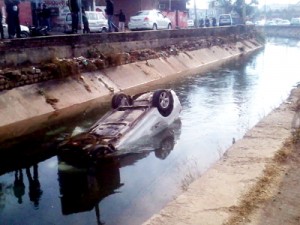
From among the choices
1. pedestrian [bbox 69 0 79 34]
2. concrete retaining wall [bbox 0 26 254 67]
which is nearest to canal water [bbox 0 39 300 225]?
concrete retaining wall [bbox 0 26 254 67]

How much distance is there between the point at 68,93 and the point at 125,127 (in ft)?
21.7

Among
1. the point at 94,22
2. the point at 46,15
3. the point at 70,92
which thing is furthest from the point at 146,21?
the point at 70,92

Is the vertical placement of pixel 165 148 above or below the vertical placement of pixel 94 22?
below

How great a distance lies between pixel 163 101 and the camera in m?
11.4

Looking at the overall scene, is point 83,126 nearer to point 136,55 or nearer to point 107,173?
point 107,173

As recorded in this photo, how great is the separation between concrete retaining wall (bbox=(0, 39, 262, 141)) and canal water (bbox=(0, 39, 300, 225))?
3.19 ft

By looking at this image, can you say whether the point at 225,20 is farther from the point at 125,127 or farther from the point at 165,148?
the point at 125,127

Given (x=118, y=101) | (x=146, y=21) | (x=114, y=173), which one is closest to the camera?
(x=114, y=173)

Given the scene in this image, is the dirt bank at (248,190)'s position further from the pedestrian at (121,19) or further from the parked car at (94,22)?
the pedestrian at (121,19)

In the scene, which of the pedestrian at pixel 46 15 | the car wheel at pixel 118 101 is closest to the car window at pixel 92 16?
the pedestrian at pixel 46 15

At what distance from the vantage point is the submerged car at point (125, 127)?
8.90m

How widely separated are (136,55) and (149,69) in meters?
1.10

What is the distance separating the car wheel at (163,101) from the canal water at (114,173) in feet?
2.20

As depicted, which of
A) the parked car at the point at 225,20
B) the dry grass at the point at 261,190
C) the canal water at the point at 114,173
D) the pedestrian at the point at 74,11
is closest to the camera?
the dry grass at the point at 261,190
